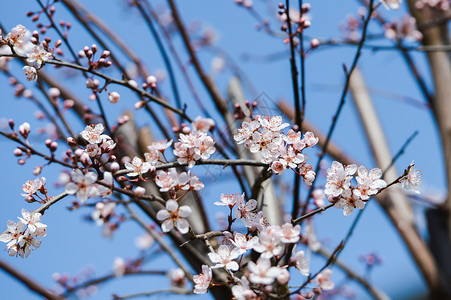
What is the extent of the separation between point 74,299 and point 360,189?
7.48 ft

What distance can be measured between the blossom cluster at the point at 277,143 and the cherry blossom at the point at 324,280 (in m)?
0.30

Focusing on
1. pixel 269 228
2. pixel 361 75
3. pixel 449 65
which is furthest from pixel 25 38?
pixel 361 75

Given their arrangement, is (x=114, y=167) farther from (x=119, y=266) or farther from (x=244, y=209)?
(x=119, y=266)

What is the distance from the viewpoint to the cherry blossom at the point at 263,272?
3.48 ft

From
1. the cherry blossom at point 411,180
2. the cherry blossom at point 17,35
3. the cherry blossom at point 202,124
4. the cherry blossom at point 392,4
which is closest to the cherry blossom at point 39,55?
the cherry blossom at point 17,35

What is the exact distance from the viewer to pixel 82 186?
43.8 inches

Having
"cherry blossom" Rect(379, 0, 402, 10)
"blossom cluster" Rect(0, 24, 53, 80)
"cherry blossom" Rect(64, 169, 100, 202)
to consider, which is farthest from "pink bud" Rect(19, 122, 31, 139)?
"cherry blossom" Rect(379, 0, 402, 10)

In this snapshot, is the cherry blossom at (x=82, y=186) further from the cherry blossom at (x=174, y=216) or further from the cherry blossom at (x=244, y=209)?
the cherry blossom at (x=244, y=209)

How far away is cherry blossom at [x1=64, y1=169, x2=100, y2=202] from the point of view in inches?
42.8

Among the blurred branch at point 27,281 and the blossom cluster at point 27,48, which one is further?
the blurred branch at point 27,281

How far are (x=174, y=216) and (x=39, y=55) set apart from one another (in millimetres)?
727

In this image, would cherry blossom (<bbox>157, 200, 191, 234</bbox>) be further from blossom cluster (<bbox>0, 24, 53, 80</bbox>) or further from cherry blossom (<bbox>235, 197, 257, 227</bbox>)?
blossom cluster (<bbox>0, 24, 53, 80</bbox>)

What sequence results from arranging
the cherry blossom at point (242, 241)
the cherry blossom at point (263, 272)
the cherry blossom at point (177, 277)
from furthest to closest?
the cherry blossom at point (177, 277) → the cherry blossom at point (242, 241) → the cherry blossom at point (263, 272)

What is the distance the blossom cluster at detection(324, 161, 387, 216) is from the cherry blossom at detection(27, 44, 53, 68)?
3.31 feet
